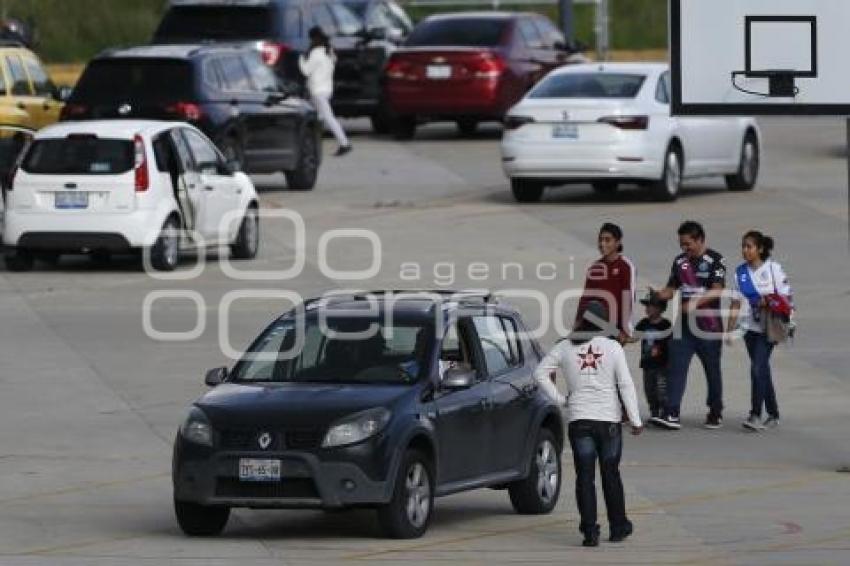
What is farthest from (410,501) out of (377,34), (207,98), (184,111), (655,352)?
(377,34)

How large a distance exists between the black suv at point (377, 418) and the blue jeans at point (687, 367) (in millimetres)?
3069

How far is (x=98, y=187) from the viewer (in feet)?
89.9

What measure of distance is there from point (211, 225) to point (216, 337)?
13.5 ft

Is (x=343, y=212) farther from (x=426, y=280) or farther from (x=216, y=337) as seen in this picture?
(x=216, y=337)

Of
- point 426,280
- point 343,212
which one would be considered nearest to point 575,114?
point 343,212

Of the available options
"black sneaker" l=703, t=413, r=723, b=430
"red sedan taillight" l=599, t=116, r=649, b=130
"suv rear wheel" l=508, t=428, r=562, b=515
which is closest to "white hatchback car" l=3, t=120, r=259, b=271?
"red sedan taillight" l=599, t=116, r=649, b=130

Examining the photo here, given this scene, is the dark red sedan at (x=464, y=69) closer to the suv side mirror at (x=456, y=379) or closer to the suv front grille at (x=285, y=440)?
the suv side mirror at (x=456, y=379)

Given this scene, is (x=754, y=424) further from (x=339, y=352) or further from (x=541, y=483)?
(x=339, y=352)

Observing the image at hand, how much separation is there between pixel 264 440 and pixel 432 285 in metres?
11.6

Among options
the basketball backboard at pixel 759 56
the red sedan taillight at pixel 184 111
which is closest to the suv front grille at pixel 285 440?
the basketball backboard at pixel 759 56

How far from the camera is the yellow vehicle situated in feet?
105

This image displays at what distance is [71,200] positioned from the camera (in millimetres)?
27453

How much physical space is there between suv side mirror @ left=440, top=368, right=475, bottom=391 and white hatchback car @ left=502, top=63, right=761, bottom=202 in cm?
1517

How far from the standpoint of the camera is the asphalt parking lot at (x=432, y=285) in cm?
1614
